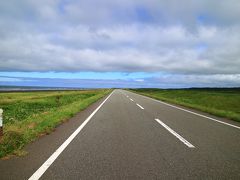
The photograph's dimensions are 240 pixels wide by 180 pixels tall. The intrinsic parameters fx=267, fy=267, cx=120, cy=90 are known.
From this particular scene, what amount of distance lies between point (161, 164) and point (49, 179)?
2192mm

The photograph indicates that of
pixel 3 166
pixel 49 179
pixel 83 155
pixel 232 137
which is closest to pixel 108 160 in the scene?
pixel 83 155

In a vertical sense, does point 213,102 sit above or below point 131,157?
below

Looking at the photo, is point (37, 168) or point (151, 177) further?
point (37, 168)

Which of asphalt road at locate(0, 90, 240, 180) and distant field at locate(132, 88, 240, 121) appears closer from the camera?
asphalt road at locate(0, 90, 240, 180)

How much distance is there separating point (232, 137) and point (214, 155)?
2759 millimetres

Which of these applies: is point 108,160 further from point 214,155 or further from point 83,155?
point 214,155

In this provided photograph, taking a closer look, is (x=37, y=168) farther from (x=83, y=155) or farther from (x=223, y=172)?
(x=223, y=172)

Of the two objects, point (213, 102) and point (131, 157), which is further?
point (213, 102)

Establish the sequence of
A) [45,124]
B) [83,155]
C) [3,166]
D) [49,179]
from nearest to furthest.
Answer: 1. [49,179]
2. [3,166]
3. [83,155]
4. [45,124]

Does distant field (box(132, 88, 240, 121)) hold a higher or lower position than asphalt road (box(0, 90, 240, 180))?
lower

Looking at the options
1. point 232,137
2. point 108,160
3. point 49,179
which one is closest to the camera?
point 49,179

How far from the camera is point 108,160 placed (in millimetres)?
5605

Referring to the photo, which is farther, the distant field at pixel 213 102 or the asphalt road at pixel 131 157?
the distant field at pixel 213 102

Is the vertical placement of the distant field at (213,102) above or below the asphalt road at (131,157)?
below
